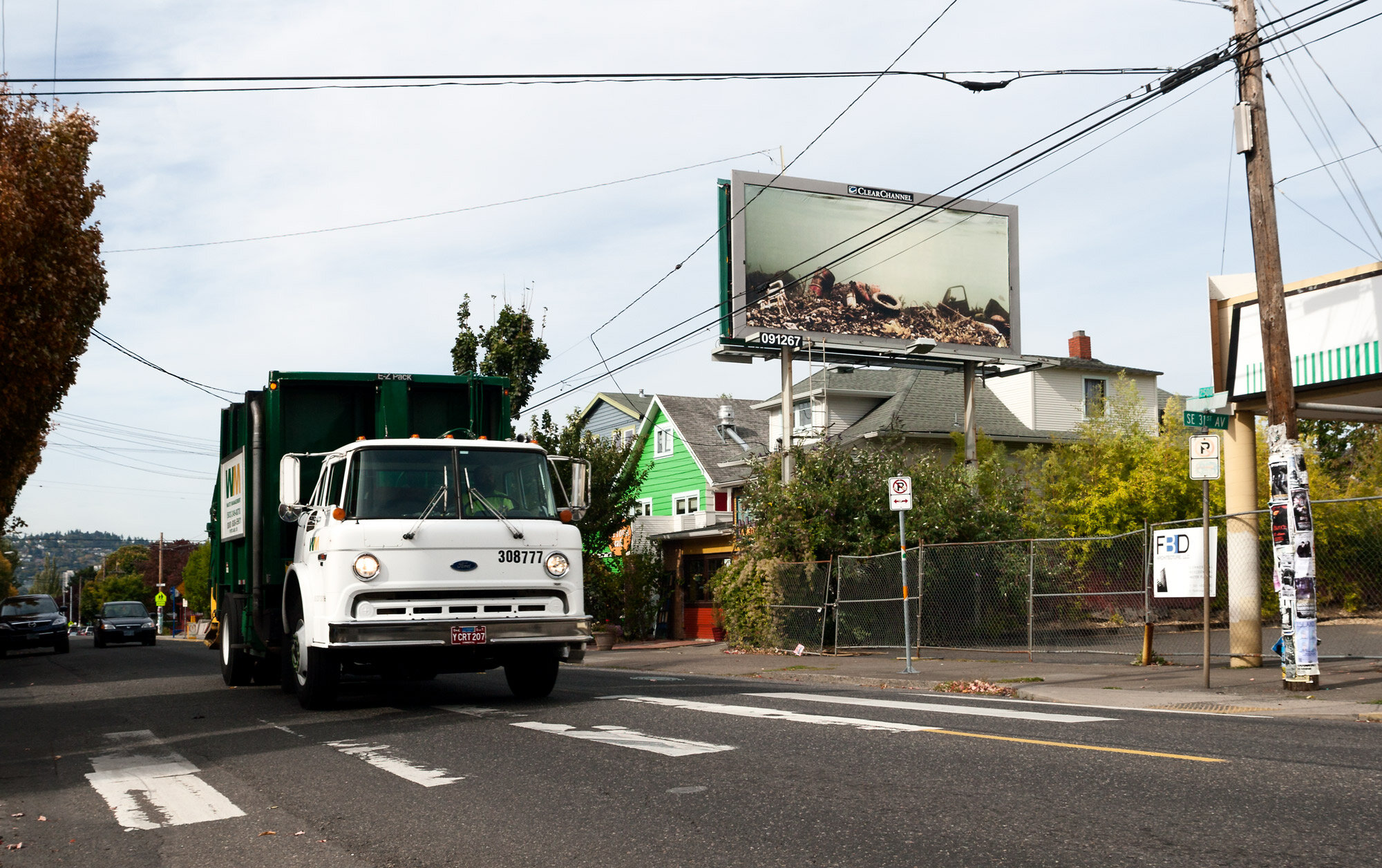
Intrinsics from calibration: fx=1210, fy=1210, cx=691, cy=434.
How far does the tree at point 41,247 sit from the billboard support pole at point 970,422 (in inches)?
784

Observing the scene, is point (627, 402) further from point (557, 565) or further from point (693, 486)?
point (557, 565)

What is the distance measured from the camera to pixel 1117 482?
30.6 meters

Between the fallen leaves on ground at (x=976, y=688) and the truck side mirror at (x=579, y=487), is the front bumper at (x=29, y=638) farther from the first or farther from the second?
the fallen leaves on ground at (x=976, y=688)

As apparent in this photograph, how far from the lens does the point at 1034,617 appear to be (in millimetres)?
20188

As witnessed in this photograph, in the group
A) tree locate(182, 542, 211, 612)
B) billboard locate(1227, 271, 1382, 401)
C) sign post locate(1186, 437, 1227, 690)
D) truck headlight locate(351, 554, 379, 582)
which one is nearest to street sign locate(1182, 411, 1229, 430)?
billboard locate(1227, 271, 1382, 401)

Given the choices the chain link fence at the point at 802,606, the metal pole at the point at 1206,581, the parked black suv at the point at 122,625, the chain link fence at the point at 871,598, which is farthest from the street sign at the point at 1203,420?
the parked black suv at the point at 122,625

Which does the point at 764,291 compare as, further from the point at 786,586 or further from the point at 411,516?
the point at 411,516

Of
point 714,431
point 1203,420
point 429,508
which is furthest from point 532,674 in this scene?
point 714,431

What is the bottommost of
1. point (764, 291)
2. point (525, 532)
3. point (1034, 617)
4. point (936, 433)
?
point (1034, 617)

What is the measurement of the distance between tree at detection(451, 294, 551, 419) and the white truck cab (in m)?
22.4

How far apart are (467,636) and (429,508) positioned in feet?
4.03

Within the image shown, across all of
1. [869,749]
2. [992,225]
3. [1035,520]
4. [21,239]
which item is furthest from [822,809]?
[992,225]

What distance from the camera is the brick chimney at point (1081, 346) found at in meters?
41.7

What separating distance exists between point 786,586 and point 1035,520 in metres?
8.77
